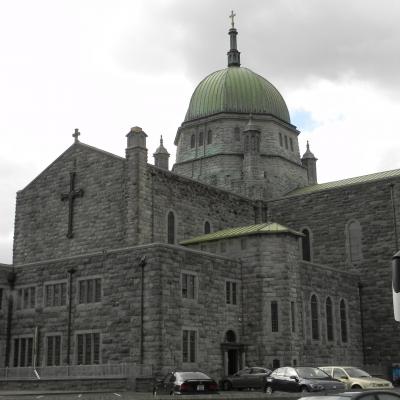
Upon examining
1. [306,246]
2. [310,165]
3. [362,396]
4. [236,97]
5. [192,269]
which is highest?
[236,97]

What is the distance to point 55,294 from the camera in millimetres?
35406

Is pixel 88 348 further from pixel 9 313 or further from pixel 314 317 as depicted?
pixel 314 317

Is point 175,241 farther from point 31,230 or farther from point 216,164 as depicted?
point 216,164

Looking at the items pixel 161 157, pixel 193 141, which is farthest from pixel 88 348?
pixel 193 141

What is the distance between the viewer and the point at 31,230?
42.8 meters

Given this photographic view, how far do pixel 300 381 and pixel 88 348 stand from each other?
1299cm

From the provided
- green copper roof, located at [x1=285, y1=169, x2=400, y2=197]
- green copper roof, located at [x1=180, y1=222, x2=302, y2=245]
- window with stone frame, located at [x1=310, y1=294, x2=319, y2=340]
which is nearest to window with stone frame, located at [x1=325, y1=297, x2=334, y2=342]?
window with stone frame, located at [x1=310, y1=294, x2=319, y2=340]

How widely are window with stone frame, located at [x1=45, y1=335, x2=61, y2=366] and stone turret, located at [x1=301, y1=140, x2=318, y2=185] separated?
29597mm

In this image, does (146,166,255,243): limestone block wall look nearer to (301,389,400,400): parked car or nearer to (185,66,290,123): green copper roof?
(185,66,290,123): green copper roof

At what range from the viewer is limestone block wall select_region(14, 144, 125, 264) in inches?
1528

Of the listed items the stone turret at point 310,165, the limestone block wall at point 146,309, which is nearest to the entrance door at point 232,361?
the limestone block wall at point 146,309

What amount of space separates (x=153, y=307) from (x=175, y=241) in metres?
9.53

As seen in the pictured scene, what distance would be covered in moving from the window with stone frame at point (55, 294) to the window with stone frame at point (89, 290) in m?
1.12

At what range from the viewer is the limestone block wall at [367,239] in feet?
139
